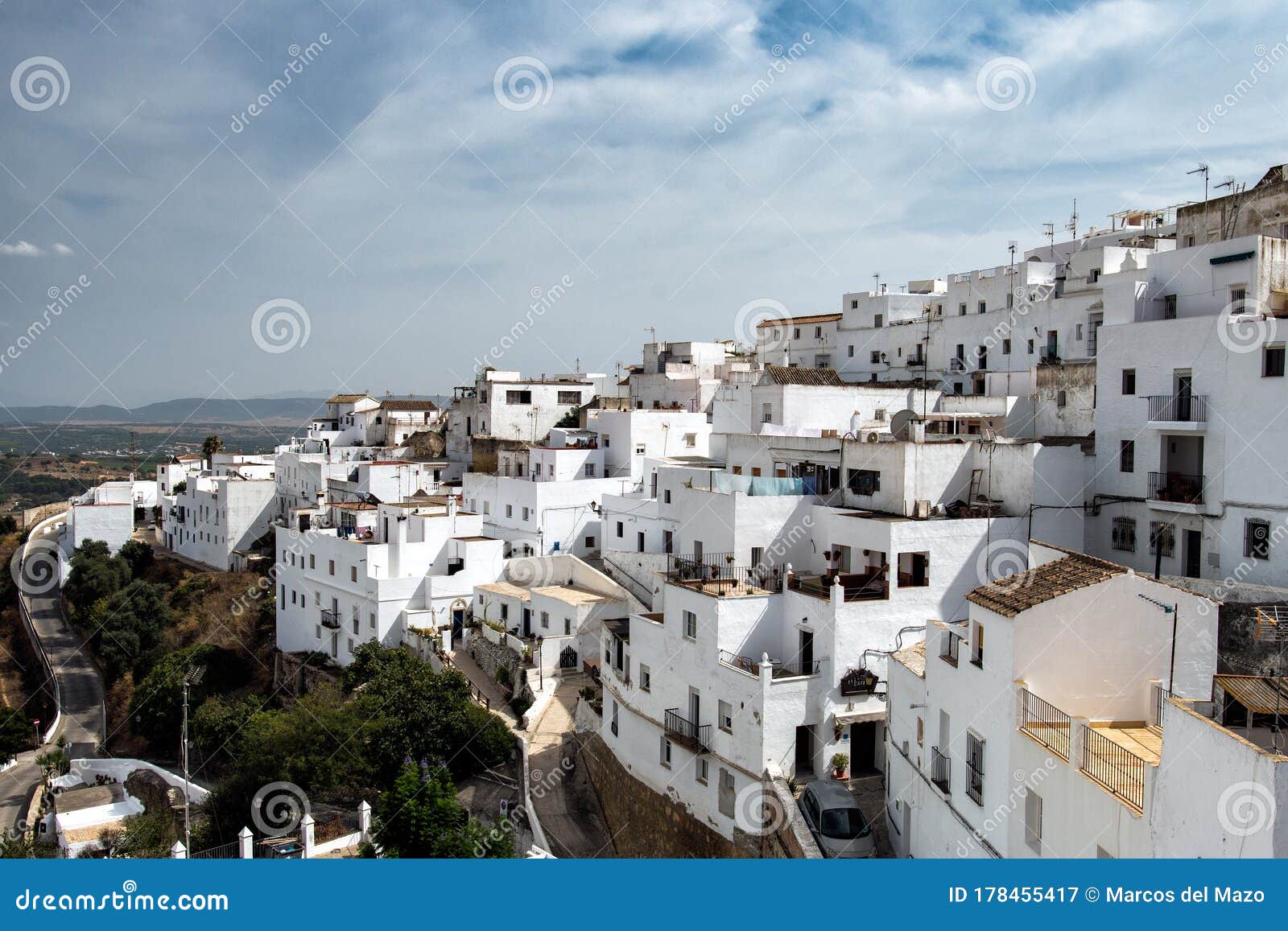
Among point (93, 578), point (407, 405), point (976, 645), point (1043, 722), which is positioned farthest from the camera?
point (407, 405)

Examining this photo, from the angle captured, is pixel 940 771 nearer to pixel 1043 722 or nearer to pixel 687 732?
pixel 1043 722

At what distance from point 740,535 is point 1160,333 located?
9128 millimetres

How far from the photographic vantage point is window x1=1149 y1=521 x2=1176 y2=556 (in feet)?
61.9

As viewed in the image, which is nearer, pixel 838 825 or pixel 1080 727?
pixel 1080 727

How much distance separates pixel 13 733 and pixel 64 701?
215 inches

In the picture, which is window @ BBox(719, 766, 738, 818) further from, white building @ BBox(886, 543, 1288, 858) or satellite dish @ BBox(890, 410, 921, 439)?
satellite dish @ BBox(890, 410, 921, 439)

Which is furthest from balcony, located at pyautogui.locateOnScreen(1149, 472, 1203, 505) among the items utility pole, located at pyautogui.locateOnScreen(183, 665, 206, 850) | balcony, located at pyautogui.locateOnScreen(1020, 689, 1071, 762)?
utility pole, located at pyautogui.locateOnScreen(183, 665, 206, 850)

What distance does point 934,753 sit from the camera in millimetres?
12938

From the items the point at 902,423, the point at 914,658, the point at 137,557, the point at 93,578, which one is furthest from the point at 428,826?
the point at 137,557

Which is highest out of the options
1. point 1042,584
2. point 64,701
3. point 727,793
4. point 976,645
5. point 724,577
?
point 1042,584

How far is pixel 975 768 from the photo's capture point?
38.2ft

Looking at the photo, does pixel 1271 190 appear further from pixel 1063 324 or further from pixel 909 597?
pixel 909 597

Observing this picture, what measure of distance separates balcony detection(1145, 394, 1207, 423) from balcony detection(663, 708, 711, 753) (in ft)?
34.3

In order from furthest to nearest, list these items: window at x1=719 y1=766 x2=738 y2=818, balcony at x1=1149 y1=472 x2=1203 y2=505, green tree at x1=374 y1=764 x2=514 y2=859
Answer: balcony at x1=1149 y1=472 x2=1203 y2=505 → window at x1=719 y1=766 x2=738 y2=818 → green tree at x1=374 y1=764 x2=514 y2=859
